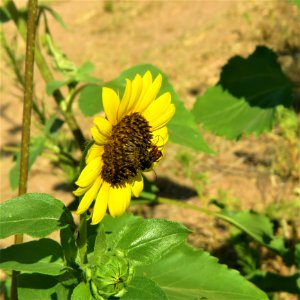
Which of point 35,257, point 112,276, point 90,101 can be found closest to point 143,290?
point 112,276

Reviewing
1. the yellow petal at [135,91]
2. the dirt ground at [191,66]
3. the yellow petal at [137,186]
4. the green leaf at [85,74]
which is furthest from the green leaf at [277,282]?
the yellow petal at [135,91]

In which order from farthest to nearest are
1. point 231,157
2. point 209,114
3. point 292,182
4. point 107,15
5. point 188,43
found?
point 107,15 < point 188,43 < point 231,157 < point 292,182 < point 209,114

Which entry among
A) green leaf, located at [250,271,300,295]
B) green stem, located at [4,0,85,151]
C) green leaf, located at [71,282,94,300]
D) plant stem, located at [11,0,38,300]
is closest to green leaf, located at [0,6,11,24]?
green stem, located at [4,0,85,151]

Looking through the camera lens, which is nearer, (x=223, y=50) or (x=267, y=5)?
(x=223, y=50)

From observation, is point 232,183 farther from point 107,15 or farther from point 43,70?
point 107,15

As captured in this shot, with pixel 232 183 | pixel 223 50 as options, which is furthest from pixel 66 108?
pixel 223 50

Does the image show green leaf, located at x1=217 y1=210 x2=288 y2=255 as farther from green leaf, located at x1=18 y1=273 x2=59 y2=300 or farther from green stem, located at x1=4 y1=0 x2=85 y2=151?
green leaf, located at x1=18 y1=273 x2=59 y2=300
